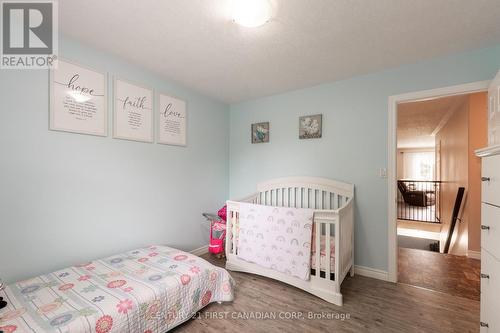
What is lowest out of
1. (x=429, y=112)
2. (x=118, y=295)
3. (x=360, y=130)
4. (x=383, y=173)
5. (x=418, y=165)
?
(x=118, y=295)

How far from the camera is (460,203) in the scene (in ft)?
10.8

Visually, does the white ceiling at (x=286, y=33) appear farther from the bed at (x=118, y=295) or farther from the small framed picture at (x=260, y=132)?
the bed at (x=118, y=295)

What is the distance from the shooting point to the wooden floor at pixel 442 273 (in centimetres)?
205

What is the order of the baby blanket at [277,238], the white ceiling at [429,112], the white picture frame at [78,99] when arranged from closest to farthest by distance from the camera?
the white picture frame at [78,99], the baby blanket at [277,238], the white ceiling at [429,112]

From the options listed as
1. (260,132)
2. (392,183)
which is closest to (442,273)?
(392,183)

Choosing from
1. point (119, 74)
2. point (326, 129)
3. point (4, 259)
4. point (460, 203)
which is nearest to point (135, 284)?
point (4, 259)

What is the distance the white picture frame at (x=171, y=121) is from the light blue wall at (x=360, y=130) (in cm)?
117

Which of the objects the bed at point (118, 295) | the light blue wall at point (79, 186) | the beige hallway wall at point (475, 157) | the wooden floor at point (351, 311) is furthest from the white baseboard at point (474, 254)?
the light blue wall at point (79, 186)

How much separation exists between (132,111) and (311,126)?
2.08 meters

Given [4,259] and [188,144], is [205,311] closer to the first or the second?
[4,259]

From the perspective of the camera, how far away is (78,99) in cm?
180

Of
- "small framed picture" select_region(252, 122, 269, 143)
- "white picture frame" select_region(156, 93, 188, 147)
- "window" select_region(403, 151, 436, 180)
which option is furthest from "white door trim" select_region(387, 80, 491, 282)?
"window" select_region(403, 151, 436, 180)

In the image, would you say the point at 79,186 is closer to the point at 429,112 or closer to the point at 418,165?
the point at 429,112

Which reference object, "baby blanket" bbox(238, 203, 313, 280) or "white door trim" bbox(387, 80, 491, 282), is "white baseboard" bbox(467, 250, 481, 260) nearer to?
"white door trim" bbox(387, 80, 491, 282)
